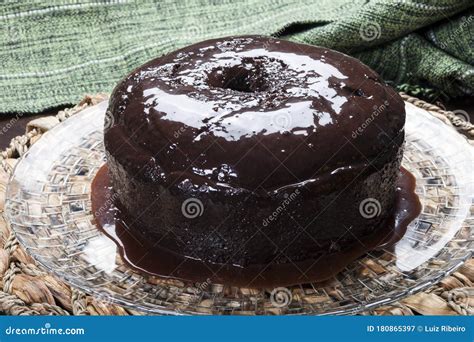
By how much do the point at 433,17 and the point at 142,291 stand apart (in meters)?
1.99

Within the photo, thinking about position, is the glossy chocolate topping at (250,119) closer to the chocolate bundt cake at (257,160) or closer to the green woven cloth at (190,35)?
the chocolate bundt cake at (257,160)

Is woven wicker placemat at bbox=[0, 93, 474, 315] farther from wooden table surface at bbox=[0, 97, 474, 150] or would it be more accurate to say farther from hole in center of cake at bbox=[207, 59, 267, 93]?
wooden table surface at bbox=[0, 97, 474, 150]

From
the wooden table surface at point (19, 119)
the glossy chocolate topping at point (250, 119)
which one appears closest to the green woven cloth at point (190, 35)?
the wooden table surface at point (19, 119)

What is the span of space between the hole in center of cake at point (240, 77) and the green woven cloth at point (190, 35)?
1.14 metres

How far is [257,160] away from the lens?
6.49ft

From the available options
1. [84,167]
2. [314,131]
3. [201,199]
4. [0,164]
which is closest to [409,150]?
[314,131]

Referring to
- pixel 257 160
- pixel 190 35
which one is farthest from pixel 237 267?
pixel 190 35

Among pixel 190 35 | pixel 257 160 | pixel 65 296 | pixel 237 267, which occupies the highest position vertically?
pixel 257 160

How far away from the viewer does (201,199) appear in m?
2.01

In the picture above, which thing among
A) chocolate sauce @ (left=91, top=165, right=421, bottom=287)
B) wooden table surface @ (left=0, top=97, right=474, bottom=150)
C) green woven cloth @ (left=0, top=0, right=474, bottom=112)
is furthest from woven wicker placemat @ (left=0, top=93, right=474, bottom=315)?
green woven cloth @ (left=0, top=0, right=474, bottom=112)

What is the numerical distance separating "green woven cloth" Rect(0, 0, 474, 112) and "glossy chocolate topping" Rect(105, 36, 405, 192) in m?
1.03

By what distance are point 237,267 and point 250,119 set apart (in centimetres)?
42

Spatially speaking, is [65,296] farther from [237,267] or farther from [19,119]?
[19,119]

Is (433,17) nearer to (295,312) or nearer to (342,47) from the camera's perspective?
(342,47)
